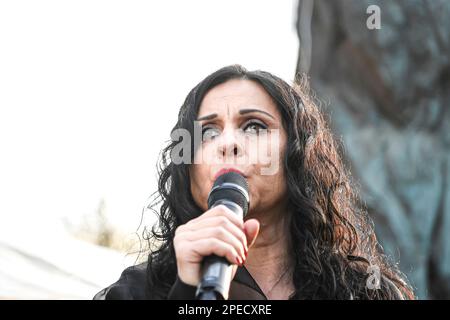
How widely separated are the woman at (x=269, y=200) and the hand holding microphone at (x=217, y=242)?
0.68 ft

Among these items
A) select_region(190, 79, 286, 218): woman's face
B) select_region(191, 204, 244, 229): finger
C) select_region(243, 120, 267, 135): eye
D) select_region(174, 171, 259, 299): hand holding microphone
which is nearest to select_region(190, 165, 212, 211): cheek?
select_region(190, 79, 286, 218): woman's face

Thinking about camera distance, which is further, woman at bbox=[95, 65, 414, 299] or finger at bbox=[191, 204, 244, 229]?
woman at bbox=[95, 65, 414, 299]

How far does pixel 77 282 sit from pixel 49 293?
282 mm

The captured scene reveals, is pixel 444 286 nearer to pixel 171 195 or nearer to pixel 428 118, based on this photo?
pixel 428 118

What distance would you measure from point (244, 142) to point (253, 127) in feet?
0.28

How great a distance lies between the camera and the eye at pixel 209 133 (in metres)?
1.70

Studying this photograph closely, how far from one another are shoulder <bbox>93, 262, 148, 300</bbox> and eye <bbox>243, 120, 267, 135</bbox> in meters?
0.44

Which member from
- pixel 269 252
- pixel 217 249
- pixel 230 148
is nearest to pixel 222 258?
pixel 217 249

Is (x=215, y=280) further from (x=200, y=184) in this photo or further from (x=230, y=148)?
(x=200, y=184)

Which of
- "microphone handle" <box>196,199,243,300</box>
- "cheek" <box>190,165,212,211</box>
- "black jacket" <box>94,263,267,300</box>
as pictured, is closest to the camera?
"microphone handle" <box>196,199,243,300</box>

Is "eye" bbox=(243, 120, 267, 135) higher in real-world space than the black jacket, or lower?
higher

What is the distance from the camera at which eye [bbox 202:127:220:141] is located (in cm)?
170

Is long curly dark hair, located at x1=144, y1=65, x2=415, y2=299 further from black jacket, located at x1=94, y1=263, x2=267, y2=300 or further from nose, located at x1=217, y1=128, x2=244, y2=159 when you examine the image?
nose, located at x1=217, y1=128, x2=244, y2=159
